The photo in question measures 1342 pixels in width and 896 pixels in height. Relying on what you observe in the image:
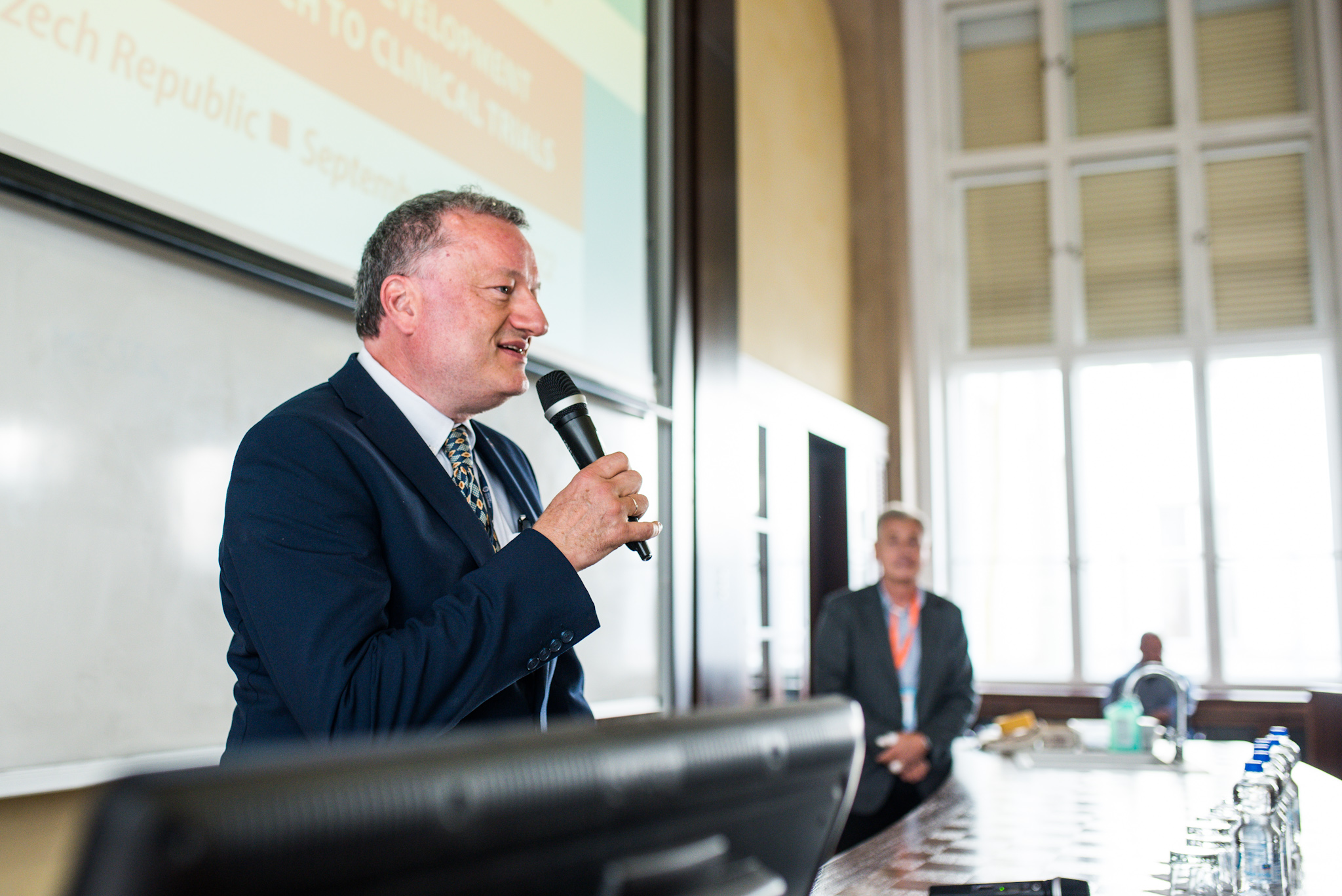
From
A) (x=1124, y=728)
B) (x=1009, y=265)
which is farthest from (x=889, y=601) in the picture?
(x=1009, y=265)

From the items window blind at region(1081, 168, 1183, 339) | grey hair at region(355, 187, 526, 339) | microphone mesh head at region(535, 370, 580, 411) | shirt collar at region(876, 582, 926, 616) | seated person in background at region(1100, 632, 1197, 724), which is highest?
window blind at region(1081, 168, 1183, 339)

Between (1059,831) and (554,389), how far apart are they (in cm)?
135

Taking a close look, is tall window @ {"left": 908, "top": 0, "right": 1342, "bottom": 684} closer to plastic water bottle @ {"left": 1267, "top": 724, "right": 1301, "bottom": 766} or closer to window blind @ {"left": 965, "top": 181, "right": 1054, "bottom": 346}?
window blind @ {"left": 965, "top": 181, "right": 1054, "bottom": 346}

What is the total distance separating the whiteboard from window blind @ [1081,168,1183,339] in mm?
6524

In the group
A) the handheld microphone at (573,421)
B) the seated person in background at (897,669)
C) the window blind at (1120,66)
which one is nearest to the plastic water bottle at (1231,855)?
the handheld microphone at (573,421)

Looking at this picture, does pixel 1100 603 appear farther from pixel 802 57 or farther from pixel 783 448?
pixel 802 57

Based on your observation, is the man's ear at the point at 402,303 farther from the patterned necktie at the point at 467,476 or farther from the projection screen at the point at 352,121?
the projection screen at the point at 352,121

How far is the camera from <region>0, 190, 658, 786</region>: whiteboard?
1.89 meters

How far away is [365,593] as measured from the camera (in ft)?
3.82

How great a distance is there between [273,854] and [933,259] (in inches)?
320

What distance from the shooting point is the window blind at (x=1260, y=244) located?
7441 mm

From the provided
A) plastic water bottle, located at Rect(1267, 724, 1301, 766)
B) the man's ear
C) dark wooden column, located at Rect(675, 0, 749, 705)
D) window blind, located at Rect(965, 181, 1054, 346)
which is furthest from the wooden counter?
window blind, located at Rect(965, 181, 1054, 346)

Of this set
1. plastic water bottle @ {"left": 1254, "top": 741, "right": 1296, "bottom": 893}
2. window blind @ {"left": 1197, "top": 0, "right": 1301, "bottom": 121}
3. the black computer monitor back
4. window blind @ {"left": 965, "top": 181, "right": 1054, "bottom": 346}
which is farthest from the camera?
window blind @ {"left": 965, "top": 181, "right": 1054, "bottom": 346}

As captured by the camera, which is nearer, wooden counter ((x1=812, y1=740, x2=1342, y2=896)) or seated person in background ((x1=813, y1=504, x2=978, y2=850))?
wooden counter ((x1=812, y1=740, x2=1342, y2=896))
